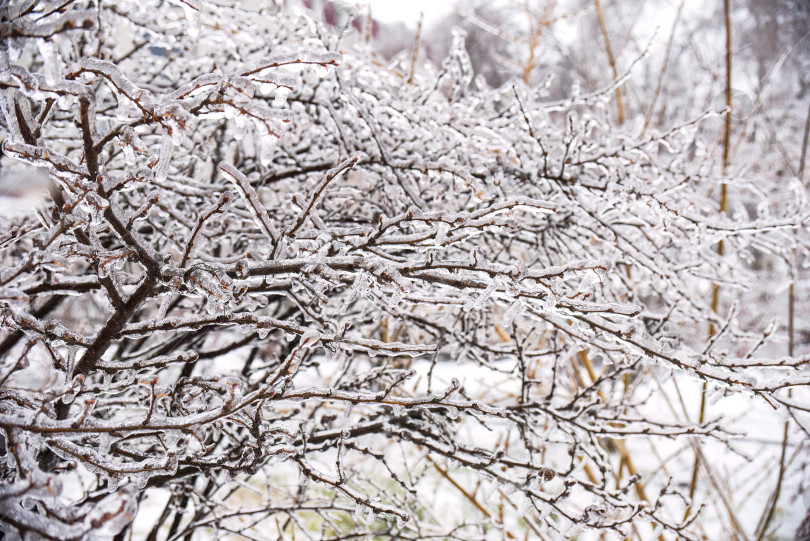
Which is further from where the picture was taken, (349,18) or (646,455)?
(646,455)

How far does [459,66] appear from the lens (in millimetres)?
2432

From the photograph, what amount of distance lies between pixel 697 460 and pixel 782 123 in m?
11.5

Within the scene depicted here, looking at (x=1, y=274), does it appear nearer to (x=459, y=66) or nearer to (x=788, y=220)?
(x=459, y=66)

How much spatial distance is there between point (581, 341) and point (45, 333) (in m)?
1.44

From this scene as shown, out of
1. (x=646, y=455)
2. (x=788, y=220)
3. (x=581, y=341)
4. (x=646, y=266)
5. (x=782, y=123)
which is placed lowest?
(x=581, y=341)

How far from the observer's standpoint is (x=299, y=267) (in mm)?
1160

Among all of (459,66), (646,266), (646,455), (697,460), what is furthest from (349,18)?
(646,455)

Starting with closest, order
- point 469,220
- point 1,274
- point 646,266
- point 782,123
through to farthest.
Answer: point 1,274 → point 469,220 → point 646,266 → point 782,123

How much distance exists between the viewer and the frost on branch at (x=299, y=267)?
0.99 metres

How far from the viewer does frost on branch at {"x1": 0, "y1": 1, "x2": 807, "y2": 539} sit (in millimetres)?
992

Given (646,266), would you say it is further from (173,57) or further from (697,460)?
(173,57)

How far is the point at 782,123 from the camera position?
448 inches

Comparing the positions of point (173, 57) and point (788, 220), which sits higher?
point (173, 57)

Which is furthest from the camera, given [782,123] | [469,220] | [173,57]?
[782,123]
